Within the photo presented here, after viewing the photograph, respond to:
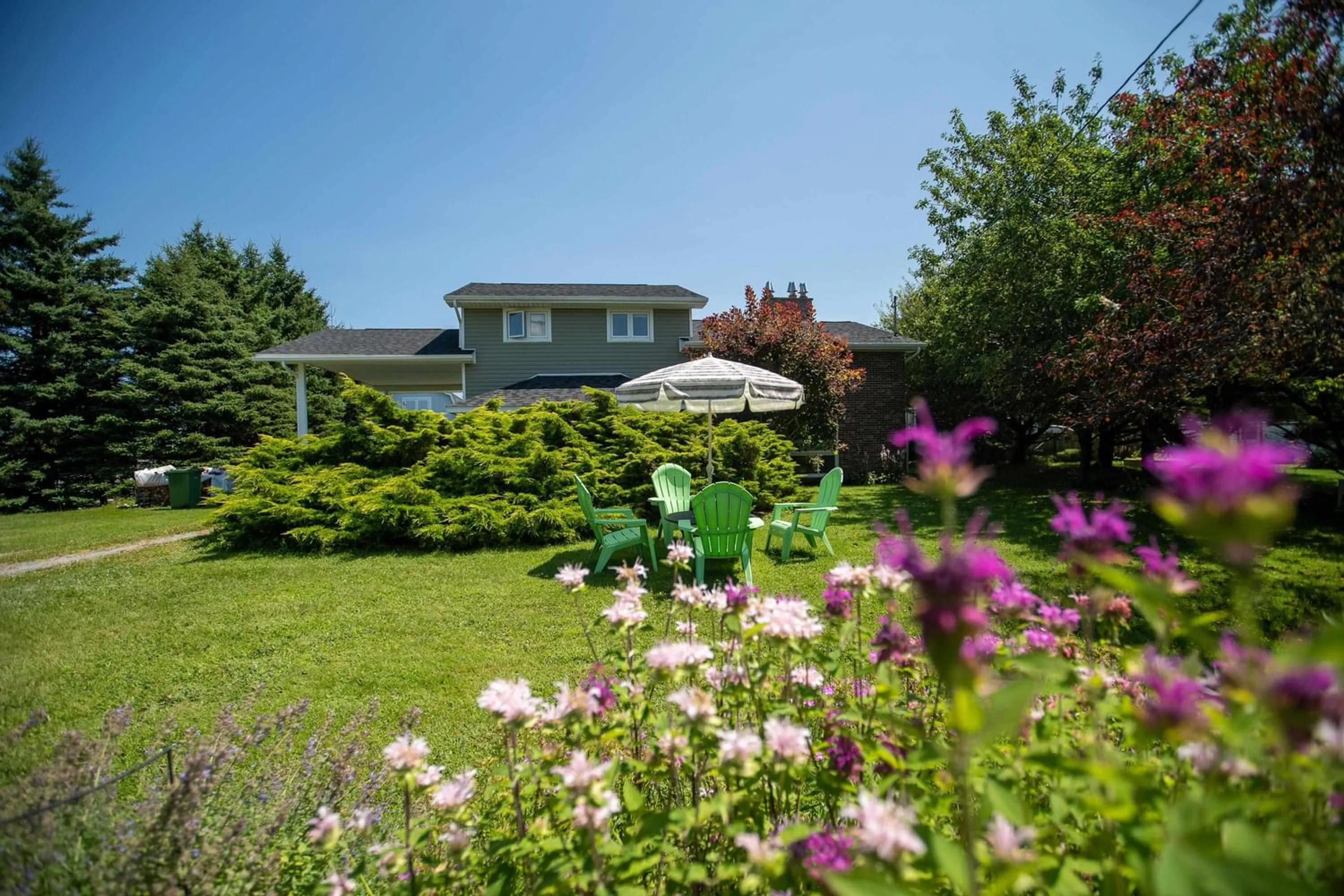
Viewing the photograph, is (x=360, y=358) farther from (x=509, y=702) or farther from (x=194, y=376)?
(x=509, y=702)

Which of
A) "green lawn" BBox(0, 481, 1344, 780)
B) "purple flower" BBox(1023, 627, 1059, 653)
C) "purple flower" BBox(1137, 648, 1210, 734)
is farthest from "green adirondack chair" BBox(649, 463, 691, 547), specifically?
"purple flower" BBox(1137, 648, 1210, 734)

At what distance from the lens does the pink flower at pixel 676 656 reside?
119 centimetres

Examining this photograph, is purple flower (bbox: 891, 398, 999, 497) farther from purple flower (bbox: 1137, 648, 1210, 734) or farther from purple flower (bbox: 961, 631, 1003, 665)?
purple flower (bbox: 961, 631, 1003, 665)

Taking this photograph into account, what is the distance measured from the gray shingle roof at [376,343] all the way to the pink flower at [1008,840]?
53.4 feet

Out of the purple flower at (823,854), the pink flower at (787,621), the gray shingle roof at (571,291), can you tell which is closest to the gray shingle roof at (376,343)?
the gray shingle roof at (571,291)

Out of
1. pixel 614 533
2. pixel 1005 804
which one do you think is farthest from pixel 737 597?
pixel 614 533

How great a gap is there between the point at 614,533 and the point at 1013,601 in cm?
556

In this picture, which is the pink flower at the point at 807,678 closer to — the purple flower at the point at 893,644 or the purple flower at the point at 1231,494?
the purple flower at the point at 893,644

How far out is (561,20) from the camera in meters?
A: 6.22

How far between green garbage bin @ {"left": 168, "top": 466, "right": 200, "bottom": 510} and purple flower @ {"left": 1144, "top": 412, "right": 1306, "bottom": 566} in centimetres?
1806

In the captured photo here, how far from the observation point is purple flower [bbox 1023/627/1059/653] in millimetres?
1332

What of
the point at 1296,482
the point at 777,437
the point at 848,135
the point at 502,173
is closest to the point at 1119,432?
the point at 777,437

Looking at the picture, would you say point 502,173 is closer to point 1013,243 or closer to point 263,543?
point 263,543

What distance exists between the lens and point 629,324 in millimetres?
16328
